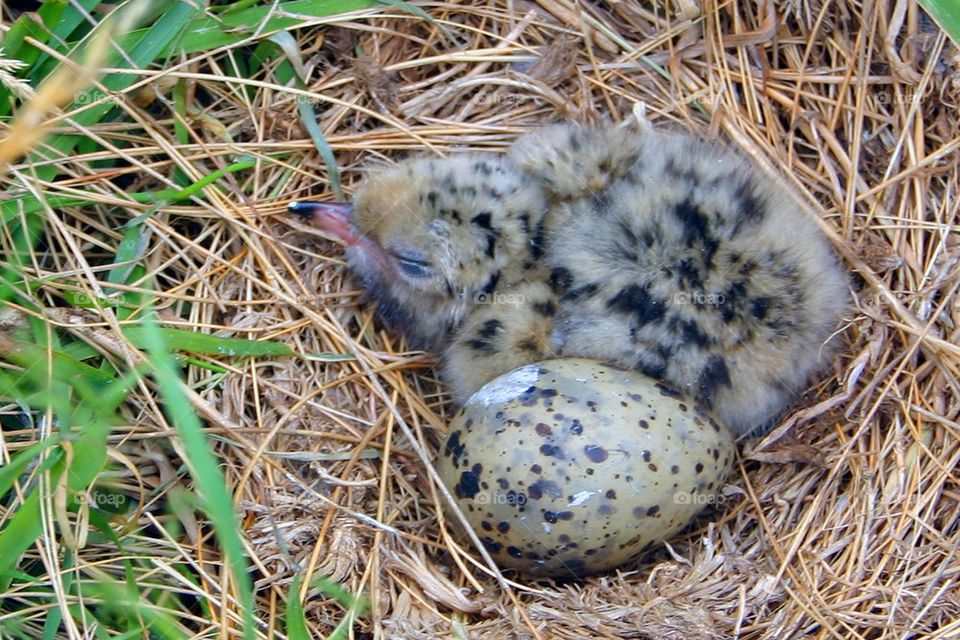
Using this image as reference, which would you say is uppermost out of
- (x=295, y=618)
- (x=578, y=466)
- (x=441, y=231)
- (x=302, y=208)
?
(x=302, y=208)

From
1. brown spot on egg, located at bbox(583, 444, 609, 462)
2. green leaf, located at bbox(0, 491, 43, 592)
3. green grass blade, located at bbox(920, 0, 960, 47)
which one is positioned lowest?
brown spot on egg, located at bbox(583, 444, 609, 462)

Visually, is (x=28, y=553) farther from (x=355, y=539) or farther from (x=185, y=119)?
(x=185, y=119)

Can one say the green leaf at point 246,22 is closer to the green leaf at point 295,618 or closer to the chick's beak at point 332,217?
the chick's beak at point 332,217

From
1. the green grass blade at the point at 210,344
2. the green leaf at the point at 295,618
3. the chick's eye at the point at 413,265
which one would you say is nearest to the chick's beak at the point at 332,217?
the chick's eye at the point at 413,265

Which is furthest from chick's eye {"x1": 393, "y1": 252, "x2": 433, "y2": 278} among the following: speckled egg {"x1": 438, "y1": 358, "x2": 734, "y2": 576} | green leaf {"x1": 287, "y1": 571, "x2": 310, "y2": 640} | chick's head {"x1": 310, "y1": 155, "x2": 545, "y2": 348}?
green leaf {"x1": 287, "y1": 571, "x2": 310, "y2": 640}

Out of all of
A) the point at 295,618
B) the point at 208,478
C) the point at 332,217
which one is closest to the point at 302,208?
the point at 332,217

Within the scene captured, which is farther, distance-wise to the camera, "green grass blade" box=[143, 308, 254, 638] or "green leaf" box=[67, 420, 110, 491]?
"green leaf" box=[67, 420, 110, 491]

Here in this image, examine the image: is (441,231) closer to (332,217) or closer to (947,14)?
(332,217)

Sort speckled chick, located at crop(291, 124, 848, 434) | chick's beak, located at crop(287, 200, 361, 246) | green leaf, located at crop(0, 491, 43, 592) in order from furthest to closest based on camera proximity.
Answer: chick's beak, located at crop(287, 200, 361, 246)
speckled chick, located at crop(291, 124, 848, 434)
green leaf, located at crop(0, 491, 43, 592)

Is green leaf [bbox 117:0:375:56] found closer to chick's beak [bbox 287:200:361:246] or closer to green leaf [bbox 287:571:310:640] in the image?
chick's beak [bbox 287:200:361:246]
